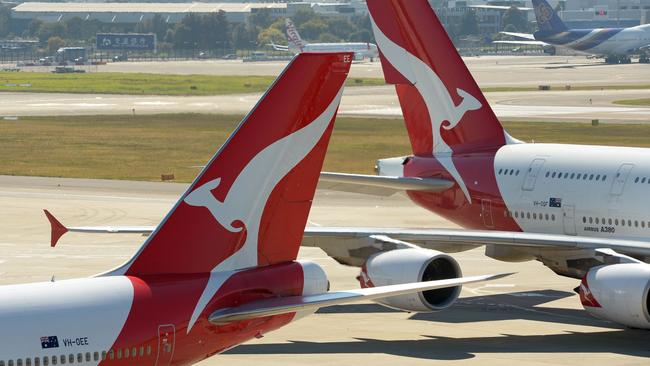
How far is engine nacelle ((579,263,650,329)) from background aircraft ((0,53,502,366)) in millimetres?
10856

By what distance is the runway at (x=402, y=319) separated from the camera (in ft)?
97.0

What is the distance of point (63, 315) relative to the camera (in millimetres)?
18250

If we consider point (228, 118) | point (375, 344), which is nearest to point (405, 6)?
point (375, 344)

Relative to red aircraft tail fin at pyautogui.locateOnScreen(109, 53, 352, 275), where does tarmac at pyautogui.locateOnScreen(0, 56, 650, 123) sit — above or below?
below

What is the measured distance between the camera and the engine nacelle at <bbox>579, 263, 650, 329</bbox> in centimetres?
2967

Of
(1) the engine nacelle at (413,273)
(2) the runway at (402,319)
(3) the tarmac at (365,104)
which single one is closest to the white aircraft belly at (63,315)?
(2) the runway at (402,319)

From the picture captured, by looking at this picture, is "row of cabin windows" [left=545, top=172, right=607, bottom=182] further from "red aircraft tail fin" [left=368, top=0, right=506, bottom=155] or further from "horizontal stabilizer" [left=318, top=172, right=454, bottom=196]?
"horizontal stabilizer" [left=318, top=172, right=454, bottom=196]

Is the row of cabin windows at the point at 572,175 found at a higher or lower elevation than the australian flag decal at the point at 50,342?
lower

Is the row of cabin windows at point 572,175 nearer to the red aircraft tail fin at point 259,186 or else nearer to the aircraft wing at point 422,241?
the aircraft wing at point 422,241

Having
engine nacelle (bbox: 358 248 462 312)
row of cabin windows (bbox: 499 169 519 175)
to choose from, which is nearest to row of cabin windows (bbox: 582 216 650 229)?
row of cabin windows (bbox: 499 169 519 175)

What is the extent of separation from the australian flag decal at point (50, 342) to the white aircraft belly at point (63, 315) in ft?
0.12

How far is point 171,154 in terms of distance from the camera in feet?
269

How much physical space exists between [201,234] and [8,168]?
56803mm

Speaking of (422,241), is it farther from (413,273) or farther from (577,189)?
(577,189)
